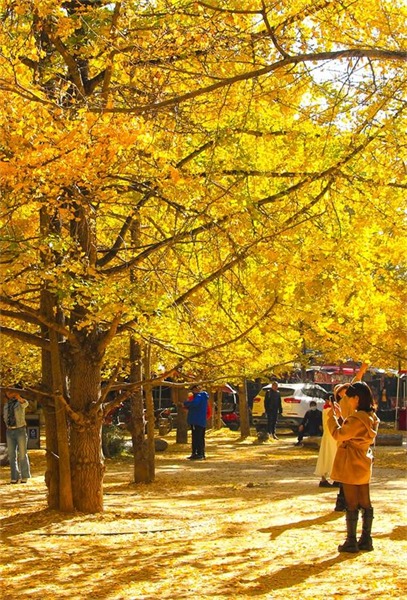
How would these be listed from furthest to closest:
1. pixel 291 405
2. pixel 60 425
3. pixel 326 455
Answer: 1. pixel 291 405
2. pixel 326 455
3. pixel 60 425

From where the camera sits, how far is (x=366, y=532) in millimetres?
8859

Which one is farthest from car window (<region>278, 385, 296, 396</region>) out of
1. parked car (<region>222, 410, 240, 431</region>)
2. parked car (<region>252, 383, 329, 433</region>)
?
parked car (<region>222, 410, 240, 431</region>)

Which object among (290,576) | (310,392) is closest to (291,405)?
(310,392)

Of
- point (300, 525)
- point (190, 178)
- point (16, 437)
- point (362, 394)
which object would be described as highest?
point (190, 178)

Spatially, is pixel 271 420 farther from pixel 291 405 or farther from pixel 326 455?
pixel 326 455

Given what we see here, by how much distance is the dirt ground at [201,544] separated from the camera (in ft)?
24.2

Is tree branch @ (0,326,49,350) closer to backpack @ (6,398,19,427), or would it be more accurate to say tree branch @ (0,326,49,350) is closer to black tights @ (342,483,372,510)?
black tights @ (342,483,372,510)

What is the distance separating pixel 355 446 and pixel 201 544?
6.00 ft

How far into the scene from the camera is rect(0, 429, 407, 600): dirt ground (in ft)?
24.2

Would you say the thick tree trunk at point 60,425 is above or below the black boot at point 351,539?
above

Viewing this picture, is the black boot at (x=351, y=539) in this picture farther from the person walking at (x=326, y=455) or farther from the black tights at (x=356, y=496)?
the person walking at (x=326, y=455)

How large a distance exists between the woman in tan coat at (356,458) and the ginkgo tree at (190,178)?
1.27 metres

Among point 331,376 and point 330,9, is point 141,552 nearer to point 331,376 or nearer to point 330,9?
point 330,9

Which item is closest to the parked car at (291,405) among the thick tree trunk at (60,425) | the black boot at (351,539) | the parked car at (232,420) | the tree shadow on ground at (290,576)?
the parked car at (232,420)
